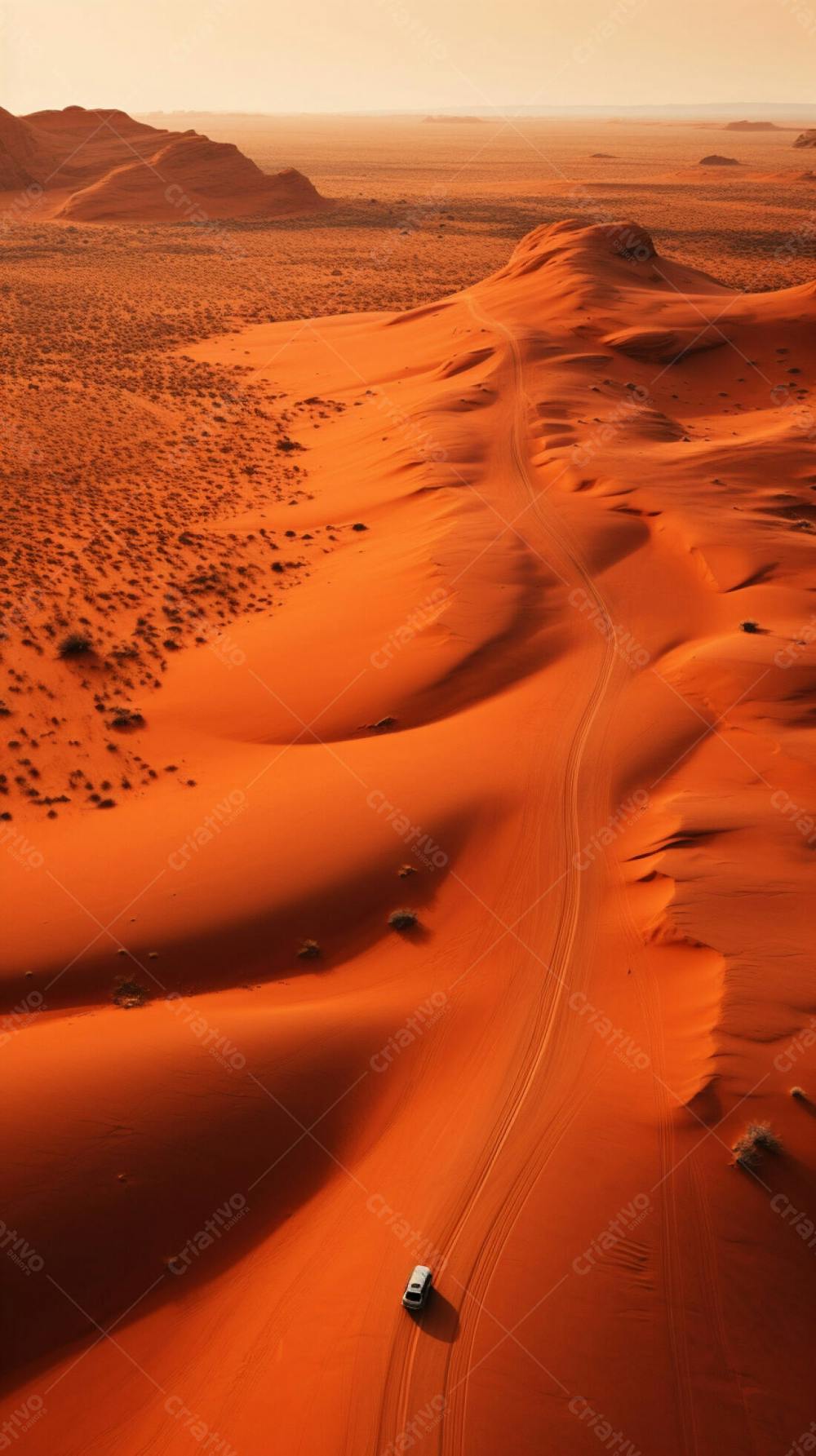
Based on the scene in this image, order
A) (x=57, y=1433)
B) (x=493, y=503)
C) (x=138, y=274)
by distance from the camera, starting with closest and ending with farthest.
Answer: (x=57, y=1433) < (x=493, y=503) < (x=138, y=274)

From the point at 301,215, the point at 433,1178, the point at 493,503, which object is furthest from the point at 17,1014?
the point at 301,215

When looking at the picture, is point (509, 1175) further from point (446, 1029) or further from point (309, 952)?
point (309, 952)

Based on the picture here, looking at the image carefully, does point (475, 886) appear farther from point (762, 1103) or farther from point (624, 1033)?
point (762, 1103)

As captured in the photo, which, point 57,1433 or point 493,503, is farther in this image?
point 493,503

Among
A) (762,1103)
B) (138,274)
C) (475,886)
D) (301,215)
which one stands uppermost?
(301,215)

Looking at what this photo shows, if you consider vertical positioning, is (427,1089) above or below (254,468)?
below

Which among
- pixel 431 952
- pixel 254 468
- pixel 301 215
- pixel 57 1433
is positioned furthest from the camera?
pixel 301 215
